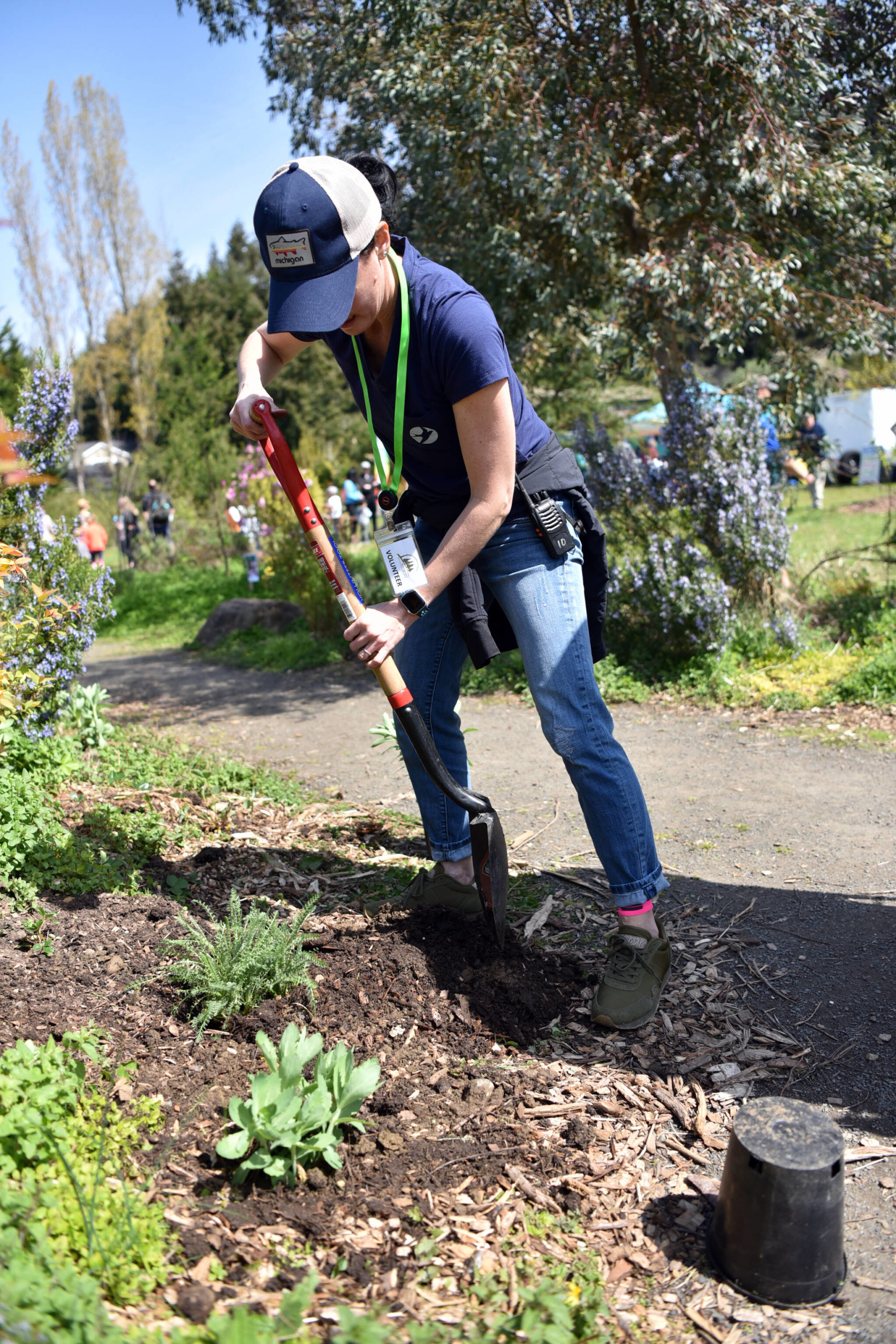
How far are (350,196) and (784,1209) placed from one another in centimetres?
232

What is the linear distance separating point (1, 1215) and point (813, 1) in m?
7.57

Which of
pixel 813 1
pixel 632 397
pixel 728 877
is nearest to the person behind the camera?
pixel 728 877

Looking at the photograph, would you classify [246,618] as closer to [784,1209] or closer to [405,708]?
[405,708]

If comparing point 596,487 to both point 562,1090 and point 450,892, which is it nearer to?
point 450,892

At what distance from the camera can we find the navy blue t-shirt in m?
2.41

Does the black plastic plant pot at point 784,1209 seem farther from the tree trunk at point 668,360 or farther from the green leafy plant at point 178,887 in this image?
the tree trunk at point 668,360

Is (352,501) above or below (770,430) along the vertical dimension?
above

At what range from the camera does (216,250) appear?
46125 mm

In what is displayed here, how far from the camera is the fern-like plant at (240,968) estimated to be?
2584mm

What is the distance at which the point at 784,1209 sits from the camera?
5.88 ft

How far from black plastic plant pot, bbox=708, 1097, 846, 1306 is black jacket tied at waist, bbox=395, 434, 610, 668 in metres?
1.35

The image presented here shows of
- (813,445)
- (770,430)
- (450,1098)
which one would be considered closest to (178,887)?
(450,1098)

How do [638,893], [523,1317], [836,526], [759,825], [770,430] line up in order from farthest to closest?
1. [836,526]
2. [770,430]
3. [759,825]
4. [638,893]
5. [523,1317]

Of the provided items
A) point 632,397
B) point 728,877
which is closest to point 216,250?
point 632,397
